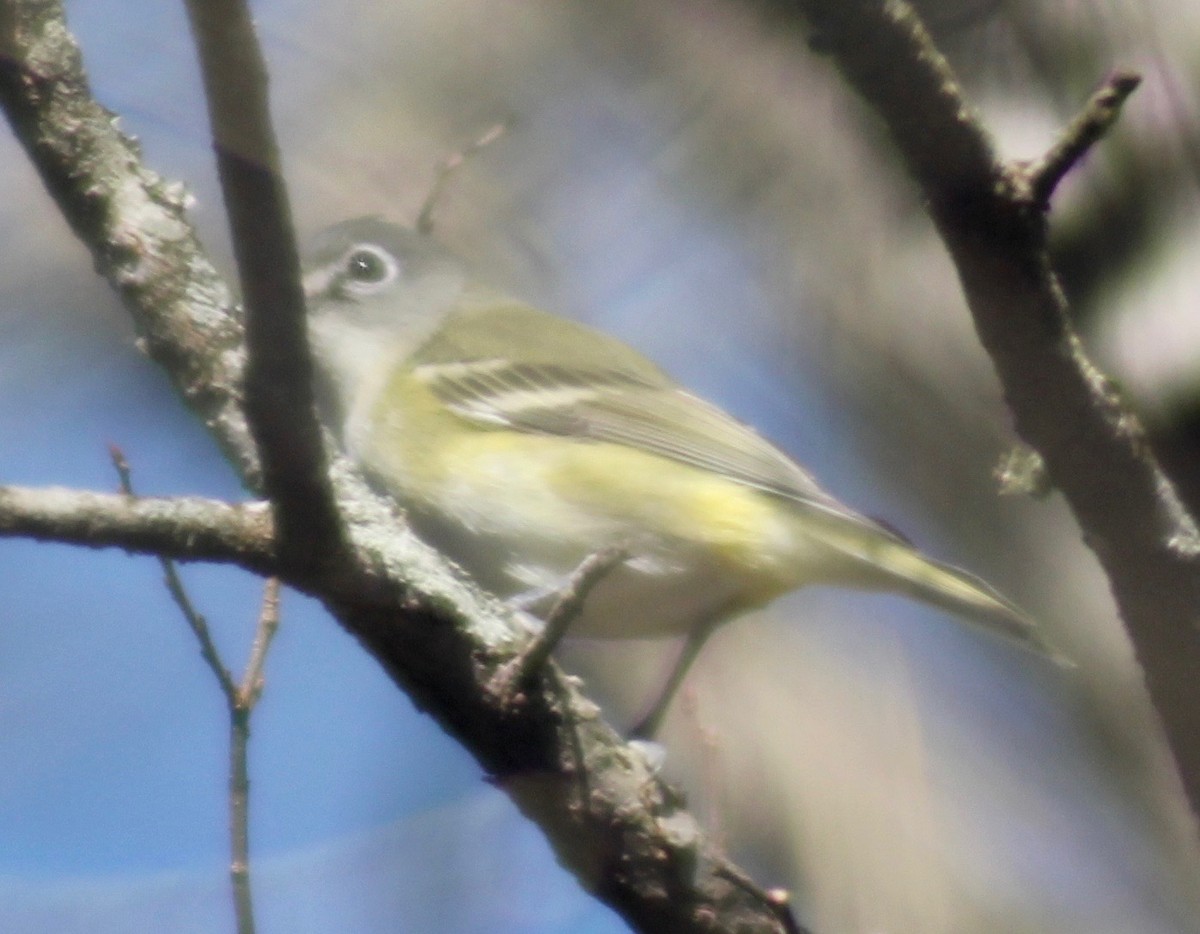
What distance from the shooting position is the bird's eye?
11.7 feet

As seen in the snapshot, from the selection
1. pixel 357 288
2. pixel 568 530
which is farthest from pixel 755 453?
pixel 357 288

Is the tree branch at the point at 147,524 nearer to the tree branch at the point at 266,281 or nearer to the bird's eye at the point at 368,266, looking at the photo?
the tree branch at the point at 266,281

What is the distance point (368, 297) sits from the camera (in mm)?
3582

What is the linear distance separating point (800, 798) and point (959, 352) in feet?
3.72

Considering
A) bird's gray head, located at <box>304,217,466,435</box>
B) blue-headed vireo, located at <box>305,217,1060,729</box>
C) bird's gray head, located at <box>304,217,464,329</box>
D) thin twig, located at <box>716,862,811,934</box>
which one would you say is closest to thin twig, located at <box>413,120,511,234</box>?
blue-headed vireo, located at <box>305,217,1060,729</box>

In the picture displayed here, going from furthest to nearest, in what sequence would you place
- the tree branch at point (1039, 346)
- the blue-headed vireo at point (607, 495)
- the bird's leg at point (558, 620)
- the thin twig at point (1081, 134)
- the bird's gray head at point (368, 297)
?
1. the bird's gray head at point (368, 297)
2. the blue-headed vireo at point (607, 495)
3. the tree branch at point (1039, 346)
4. the thin twig at point (1081, 134)
5. the bird's leg at point (558, 620)

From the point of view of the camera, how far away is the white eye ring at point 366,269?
355 centimetres

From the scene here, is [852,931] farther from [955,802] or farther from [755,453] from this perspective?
[755,453]

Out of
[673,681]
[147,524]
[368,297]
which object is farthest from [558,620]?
[368,297]

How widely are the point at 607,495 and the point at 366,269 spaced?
3.62ft

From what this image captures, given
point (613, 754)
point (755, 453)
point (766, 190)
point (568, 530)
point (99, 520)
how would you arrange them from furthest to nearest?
1. point (766, 190)
2. point (755, 453)
3. point (568, 530)
4. point (613, 754)
5. point (99, 520)

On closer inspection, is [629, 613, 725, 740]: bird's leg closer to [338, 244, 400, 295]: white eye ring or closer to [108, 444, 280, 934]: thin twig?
[108, 444, 280, 934]: thin twig

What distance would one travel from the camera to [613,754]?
6.29ft

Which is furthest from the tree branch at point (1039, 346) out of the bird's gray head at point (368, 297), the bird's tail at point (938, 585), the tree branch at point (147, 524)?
the bird's gray head at point (368, 297)
